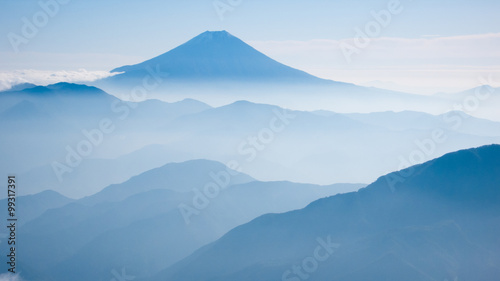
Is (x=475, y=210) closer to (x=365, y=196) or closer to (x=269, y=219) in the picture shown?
(x=365, y=196)

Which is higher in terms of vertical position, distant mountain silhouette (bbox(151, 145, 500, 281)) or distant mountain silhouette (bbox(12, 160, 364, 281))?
distant mountain silhouette (bbox(12, 160, 364, 281))

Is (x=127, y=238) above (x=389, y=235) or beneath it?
above

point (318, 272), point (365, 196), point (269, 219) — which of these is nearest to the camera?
point (318, 272)

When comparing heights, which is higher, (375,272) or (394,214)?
(394,214)

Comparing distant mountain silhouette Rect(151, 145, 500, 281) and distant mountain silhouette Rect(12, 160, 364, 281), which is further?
distant mountain silhouette Rect(12, 160, 364, 281)

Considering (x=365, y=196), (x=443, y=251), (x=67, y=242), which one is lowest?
(x=443, y=251)

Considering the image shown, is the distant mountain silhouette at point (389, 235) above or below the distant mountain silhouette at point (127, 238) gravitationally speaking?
below

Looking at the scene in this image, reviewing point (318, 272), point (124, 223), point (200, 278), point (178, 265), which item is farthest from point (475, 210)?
point (124, 223)

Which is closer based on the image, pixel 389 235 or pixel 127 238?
pixel 389 235
